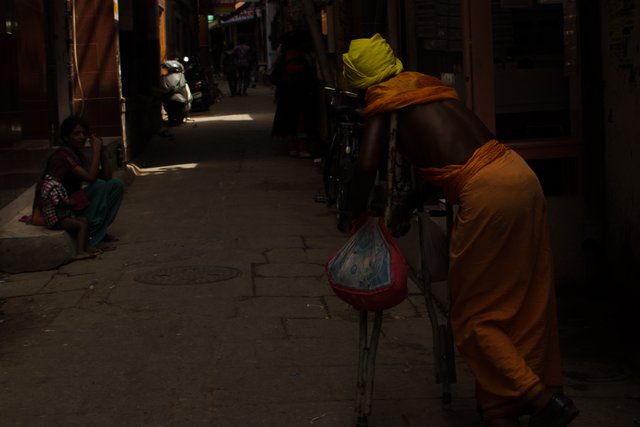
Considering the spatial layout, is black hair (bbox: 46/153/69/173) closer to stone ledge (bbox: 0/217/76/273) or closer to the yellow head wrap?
stone ledge (bbox: 0/217/76/273)

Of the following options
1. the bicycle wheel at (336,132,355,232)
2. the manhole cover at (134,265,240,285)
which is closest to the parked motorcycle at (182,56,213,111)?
the bicycle wheel at (336,132,355,232)

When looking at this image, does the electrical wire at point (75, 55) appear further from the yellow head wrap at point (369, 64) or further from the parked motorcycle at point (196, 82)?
the parked motorcycle at point (196, 82)

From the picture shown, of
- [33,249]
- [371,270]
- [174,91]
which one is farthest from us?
[174,91]

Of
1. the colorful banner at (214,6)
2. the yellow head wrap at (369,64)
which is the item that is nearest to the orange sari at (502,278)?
the yellow head wrap at (369,64)

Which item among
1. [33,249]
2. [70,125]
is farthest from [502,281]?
[70,125]

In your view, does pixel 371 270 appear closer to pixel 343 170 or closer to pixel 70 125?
pixel 70 125

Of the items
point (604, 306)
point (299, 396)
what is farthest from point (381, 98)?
point (604, 306)

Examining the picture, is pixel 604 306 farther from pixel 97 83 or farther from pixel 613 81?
pixel 97 83

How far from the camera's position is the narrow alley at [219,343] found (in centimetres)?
523

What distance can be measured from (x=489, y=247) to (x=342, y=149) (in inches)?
243

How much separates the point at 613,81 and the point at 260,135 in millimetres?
12414

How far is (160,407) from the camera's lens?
527 cm

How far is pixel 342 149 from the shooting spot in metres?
10.6

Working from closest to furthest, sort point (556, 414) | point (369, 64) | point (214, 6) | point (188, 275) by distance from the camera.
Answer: point (556, 414), point (369, 64), point (188, 275), point (214, 6)
